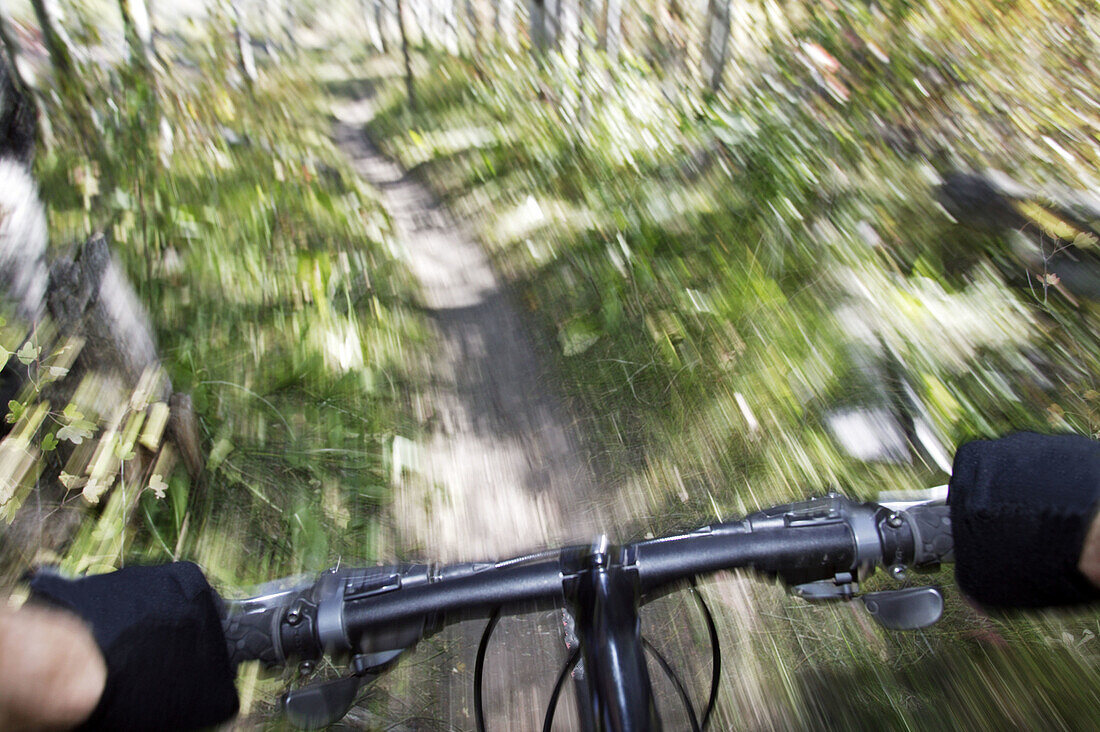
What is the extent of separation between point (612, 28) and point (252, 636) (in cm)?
559

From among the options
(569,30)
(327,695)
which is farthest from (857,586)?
(569,30)

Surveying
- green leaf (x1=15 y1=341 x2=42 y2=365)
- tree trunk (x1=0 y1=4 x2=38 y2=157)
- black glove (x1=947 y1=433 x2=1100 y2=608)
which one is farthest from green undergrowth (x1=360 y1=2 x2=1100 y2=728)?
tree trunk (x1=0 y1=4 x2=38 y2=157)

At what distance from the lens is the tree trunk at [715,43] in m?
4.78

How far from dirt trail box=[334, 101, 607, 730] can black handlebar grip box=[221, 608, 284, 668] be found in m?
1.41

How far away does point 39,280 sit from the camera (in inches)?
118

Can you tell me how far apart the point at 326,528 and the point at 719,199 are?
282 centimetres

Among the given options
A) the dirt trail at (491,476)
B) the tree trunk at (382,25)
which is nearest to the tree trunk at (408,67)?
the tree trunk at (382,25)

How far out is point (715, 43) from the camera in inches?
193

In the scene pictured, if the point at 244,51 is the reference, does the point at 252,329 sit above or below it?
below

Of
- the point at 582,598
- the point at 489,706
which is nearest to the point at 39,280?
the point at 489,706

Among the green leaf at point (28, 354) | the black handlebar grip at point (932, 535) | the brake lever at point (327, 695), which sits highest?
the black handlebar grip at point (932, 535)

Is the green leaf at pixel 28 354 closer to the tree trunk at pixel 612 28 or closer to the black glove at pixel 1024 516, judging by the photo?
the black glove at pixel 1024 516

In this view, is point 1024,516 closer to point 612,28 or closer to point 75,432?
point 75,432

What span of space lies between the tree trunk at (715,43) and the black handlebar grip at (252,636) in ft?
15.6
